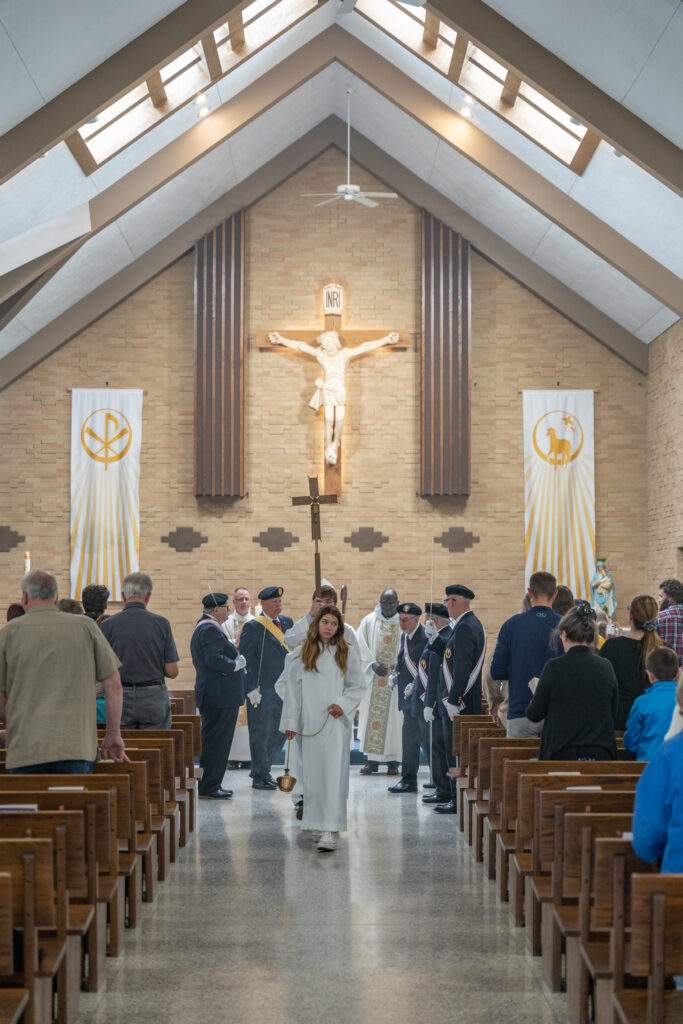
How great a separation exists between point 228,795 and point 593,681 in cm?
495

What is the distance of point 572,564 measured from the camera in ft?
53.4

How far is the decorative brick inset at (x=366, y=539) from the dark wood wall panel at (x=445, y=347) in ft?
2.64

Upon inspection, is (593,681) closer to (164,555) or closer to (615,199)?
(615,199)

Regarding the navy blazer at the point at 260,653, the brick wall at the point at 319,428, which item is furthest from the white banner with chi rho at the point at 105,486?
the navy blazer at the point at 260,653

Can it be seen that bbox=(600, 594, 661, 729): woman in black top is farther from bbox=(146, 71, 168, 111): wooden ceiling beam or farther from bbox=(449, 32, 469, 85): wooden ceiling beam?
bbox=(146, 71, 168, 111): wooden ceiling beam

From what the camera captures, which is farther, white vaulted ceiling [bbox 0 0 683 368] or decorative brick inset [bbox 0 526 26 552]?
decorative brick inset [bbox 0 526 26 552]

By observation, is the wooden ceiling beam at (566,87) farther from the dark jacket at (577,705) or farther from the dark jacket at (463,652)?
the dark jacket at (577,705)

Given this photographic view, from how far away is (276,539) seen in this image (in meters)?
16.5

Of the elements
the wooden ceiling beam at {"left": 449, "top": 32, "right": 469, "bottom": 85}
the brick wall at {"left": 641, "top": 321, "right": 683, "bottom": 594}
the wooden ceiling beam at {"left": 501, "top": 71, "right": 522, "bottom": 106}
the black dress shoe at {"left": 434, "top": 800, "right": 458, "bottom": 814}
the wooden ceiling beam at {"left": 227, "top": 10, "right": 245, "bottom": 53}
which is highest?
the wooden ceiling beam at {"left": 227, "top": 10, "right": 245, "bottom": 53}

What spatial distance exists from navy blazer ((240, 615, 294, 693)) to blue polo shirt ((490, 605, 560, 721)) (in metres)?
4.12

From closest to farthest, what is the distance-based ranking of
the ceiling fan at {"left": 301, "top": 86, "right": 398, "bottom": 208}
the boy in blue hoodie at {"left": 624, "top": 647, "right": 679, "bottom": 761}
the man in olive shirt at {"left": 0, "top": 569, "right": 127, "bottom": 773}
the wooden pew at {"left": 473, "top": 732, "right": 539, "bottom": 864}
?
the boy in blue hoodie at {"left": 624, "top": 647, "right": 679, "bottom": 761}
the man in olive shirt at {"left": 0, "top": 569, "right": 127, "bottom": 773}
the wooden pew at {"left": 473, "top": 732, "right": 539, "bottom": 864}
the ceiling fan at {"left": 301, "top": 86, "right": 398, "bottom": 208}

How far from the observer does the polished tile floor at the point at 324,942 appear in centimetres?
501

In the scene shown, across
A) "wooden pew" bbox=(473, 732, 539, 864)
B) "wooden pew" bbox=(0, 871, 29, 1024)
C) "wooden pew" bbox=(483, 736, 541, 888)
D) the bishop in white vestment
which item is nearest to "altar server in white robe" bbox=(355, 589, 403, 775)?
the bishop in white vestment

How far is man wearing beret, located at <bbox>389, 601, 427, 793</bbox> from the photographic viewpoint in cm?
1062
